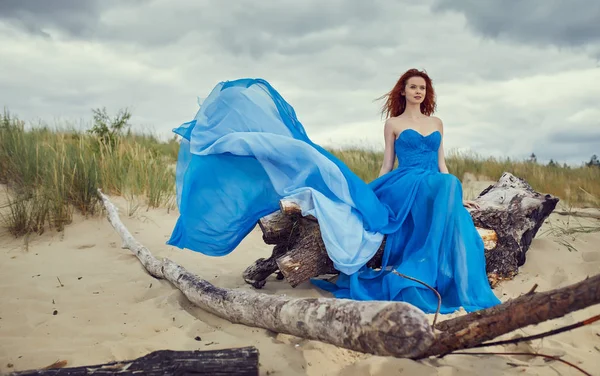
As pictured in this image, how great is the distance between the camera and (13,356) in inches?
124

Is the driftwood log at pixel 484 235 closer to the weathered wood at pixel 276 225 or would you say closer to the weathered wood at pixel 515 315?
the weathered wood at pixel 276 225

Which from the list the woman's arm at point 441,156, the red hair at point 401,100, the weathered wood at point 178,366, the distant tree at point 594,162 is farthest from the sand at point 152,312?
the distant tree at point 594,162

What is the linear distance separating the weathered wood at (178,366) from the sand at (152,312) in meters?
0.55

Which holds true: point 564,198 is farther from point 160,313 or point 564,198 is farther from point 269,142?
point 160,313

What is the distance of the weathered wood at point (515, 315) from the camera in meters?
2.12

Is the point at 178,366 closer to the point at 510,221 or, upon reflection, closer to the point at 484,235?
the point at 484,235

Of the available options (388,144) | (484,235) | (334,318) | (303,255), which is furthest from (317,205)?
(484,235)

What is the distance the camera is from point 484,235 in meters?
4.79

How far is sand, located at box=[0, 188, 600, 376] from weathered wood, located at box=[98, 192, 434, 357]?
0.15m

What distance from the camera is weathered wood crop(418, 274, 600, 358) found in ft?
6.95

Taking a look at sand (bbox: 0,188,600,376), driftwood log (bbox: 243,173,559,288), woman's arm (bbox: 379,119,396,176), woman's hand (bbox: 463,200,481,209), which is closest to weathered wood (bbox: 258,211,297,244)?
driftwood log (bbox: 243,173,559,288)

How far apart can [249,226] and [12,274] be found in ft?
8.27

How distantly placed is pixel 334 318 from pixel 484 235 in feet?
8.85

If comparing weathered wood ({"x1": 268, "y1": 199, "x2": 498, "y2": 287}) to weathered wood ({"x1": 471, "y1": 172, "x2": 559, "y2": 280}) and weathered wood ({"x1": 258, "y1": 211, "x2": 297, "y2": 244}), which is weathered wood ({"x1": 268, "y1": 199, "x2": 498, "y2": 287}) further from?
weathered wood ({"x1": 471, "y1": 172, "x2": 559, "y2": 280})
